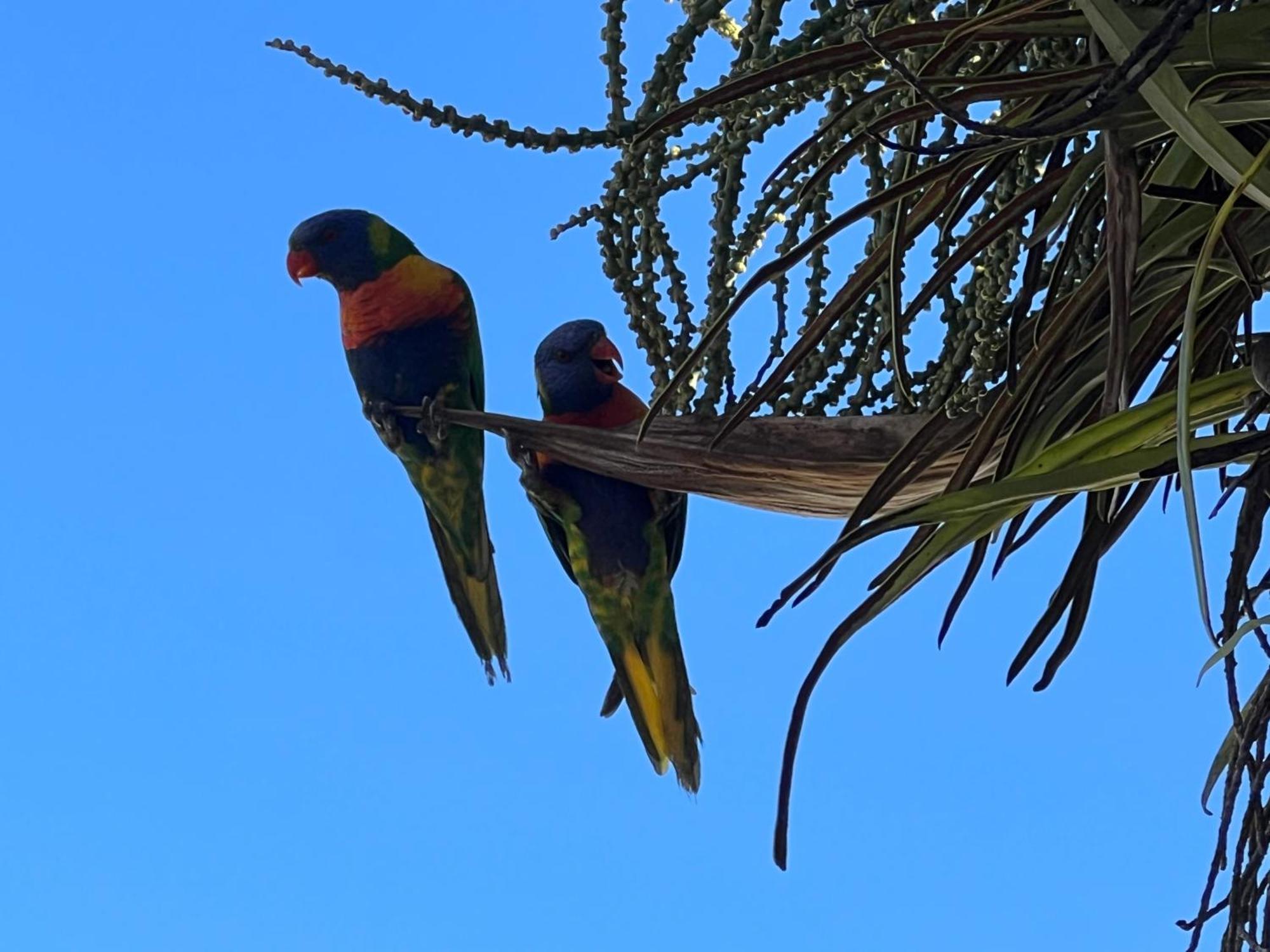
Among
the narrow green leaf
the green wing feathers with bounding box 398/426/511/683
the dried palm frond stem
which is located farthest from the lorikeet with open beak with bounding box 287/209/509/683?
the narrow green leaf

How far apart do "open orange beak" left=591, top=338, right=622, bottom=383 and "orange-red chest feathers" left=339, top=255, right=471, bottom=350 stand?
21 centimetres

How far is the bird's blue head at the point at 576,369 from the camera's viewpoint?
1162 mm

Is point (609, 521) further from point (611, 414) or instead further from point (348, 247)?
point (348, 247)

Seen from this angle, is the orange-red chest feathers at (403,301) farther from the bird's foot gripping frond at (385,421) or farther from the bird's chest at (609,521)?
the bird's chest at (609,521)

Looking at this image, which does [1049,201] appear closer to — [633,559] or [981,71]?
[981,71]

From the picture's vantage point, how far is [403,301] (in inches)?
53.5

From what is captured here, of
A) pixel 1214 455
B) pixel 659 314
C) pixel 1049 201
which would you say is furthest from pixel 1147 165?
pixel 659 314

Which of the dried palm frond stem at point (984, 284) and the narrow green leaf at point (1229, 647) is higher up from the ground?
the dried palm frond stem at point (984, 284)

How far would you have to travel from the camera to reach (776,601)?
0.44 m

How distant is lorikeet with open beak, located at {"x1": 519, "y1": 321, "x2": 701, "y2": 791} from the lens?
3.46ft

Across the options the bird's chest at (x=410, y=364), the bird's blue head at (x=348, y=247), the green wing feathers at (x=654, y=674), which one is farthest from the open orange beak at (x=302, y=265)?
the green wing feathers at (x=654, y=674)

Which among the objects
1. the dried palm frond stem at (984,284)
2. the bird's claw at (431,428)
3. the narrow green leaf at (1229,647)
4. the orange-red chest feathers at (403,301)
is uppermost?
the orange-red chest feathers at (403,301)

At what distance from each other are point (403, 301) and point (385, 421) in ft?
0.85

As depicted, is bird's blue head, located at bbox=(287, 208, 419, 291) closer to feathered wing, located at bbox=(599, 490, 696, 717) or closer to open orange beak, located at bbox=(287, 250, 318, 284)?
open orange beak, located at bbox=(287, 250, 318, 284)
